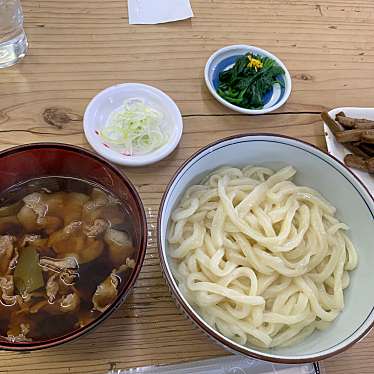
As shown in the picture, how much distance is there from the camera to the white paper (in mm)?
1625

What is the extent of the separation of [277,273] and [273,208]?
157 millimetres

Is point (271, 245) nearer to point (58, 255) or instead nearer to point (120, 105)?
point (58, 255)

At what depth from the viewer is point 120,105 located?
1.48 m

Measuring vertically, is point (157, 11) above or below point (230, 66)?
above

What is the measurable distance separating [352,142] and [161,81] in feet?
1.89

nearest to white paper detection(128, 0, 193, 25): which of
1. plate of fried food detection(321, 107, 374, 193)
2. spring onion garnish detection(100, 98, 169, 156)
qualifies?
spring onion garnish detection(100, 98, 169, 156)

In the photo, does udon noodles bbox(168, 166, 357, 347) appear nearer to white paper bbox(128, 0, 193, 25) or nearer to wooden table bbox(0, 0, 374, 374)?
wooden table bbox(0, 0, 374, 374)

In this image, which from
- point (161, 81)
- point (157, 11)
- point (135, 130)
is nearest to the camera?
point (135, 130)

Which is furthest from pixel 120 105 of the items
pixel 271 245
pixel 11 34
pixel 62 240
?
pixel 271 245

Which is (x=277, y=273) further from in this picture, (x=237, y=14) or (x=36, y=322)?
(x=237, y=14)

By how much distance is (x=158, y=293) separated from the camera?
1207 millimetres

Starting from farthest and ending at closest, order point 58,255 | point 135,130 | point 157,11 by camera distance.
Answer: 1. point 157,11
2. point 135,130
3. point 58,255

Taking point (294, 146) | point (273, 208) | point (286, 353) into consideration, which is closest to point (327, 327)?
point (286, 353)

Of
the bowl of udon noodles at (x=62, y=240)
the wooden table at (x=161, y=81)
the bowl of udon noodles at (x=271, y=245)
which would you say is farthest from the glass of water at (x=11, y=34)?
the bowl of udon noodles at (x=271, y=245)
